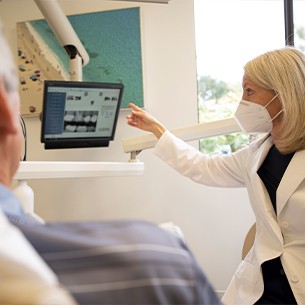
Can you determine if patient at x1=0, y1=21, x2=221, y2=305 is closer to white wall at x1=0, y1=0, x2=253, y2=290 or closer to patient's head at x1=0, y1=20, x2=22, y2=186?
patient's head at x1=0, y1=20, x2=22, y2=186

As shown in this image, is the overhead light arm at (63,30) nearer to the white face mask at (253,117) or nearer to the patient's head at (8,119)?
the white face mask at (253,117)

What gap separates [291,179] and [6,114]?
109 cm

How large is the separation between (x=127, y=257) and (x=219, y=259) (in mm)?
1812

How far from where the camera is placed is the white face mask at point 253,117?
1.44 metres

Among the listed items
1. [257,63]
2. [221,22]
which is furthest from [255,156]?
[221,22]

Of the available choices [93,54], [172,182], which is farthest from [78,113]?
[172,182]

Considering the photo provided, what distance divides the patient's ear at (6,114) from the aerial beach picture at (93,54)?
1.65 m

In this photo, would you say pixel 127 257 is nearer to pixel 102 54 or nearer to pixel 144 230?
pixel 144 230

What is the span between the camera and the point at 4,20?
2.26 meters

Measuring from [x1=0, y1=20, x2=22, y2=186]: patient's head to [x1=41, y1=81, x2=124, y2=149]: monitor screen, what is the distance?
40.4 inches

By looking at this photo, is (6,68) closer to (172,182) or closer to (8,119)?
(8,119)

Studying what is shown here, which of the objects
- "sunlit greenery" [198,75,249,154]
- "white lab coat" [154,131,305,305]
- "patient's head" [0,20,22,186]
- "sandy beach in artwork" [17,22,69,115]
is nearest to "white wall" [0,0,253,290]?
"sunlit greenery" [198,75,249,154]

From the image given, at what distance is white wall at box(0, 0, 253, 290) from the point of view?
83.2 inches

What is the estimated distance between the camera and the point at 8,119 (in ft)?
1.59
